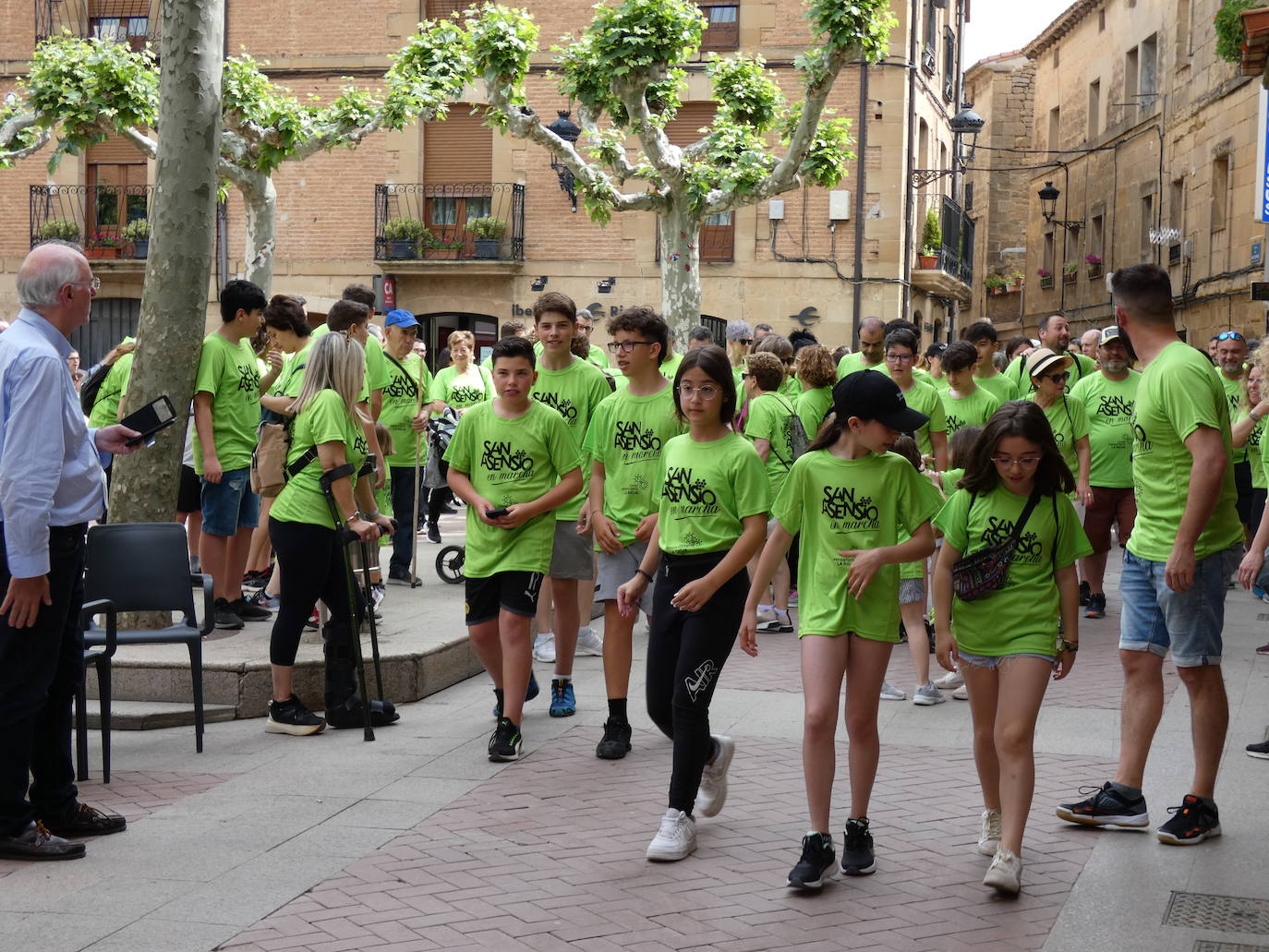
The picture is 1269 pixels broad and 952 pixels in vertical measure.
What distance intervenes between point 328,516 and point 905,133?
22873 mm

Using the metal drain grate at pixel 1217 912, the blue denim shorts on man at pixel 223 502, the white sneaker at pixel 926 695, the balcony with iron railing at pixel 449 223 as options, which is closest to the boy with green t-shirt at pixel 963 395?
the white sneaker at pixel 926 695

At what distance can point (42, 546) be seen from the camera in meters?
5.11

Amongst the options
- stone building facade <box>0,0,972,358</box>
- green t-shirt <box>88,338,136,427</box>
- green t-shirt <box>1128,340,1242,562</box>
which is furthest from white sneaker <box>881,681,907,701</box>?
stone building facade <box>0,0,972,358</box>

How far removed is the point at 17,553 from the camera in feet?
16.6

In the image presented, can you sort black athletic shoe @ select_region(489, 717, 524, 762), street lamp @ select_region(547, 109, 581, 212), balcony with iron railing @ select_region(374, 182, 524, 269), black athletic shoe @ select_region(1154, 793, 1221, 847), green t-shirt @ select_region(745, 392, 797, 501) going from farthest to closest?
balcony with iron railing @ select_region(374, 182, 524, 269), street lamp @ select_region(547, 109, 581, 212), green t-shirt @ select_region(745, 392, 797, 501), black athletic shoe @ select_region(489, 717, 524, 762), black athletic shoe @ select_region(1154, 793, 1221, 847)

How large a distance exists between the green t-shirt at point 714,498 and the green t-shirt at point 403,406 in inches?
215

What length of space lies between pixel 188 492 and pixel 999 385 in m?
5.60

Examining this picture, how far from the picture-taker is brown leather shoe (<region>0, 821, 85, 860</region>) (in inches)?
207

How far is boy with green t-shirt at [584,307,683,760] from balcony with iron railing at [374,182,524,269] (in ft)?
70.5

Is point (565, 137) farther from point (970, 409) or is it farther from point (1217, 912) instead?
point (1217, 912)

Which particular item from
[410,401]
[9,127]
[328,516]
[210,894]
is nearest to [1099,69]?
[9,127]

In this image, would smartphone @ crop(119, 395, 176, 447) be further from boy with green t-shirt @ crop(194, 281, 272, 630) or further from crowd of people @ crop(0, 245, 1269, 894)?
boy with green t-shirt @ crop(194, 281, 272, 630)

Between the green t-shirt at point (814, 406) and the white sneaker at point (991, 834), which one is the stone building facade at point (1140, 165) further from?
the white sneaker at point (991, 834)

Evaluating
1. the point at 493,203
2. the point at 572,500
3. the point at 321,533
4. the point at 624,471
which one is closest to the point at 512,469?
the point at 624,471
